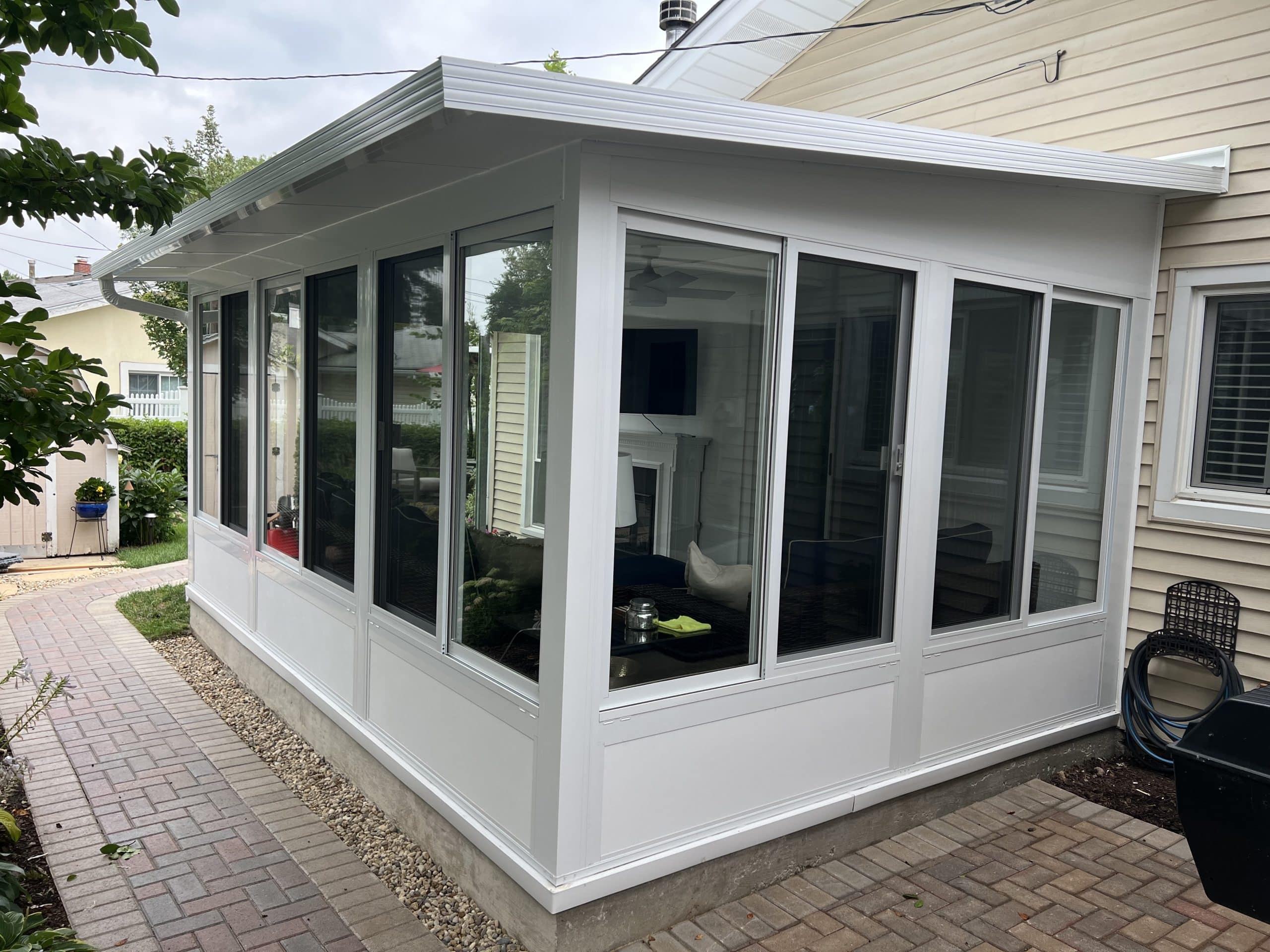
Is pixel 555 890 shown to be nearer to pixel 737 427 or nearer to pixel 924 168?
pixel 737 427

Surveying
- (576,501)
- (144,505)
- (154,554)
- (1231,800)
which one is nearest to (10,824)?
(576,501)

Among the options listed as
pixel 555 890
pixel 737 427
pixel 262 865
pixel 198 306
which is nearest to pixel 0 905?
pixel 555 890

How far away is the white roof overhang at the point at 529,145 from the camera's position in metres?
2.26

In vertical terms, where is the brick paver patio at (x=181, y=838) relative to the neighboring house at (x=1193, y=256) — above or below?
below

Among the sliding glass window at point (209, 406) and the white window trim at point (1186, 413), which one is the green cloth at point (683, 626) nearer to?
the white window trim at point (1186, 413)

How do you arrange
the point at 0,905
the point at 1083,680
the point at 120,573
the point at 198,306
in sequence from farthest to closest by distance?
the point at 120,573 < the point at 198,306 < the point at 1083,680 < the point at 0,905

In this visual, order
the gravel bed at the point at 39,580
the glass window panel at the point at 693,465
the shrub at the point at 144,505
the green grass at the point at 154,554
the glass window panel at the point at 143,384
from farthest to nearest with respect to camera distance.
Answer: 1. the glass window panel at the point at 143,384
2. the shrub at the point at 144,505
3. the green grass at the point at 154,554
4. the gravel bed at the point at 39,580
5. the glass window panel at the point at 693,465

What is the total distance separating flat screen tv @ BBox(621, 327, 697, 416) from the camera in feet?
10.9

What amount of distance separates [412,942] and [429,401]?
6.20 ft

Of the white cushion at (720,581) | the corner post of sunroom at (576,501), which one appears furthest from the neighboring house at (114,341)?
the corner post of sunroom at (576,501)

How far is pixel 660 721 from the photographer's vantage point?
9.75 ft

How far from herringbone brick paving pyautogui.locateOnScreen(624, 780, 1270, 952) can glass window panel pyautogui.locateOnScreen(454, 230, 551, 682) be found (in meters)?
1.15

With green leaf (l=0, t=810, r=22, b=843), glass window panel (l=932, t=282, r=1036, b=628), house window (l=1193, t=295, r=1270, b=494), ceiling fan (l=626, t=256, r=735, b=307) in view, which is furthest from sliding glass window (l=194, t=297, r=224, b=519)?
house window (l=1193, t=295, r=1270, b=494)

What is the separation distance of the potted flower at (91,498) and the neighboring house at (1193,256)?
9.18 m
